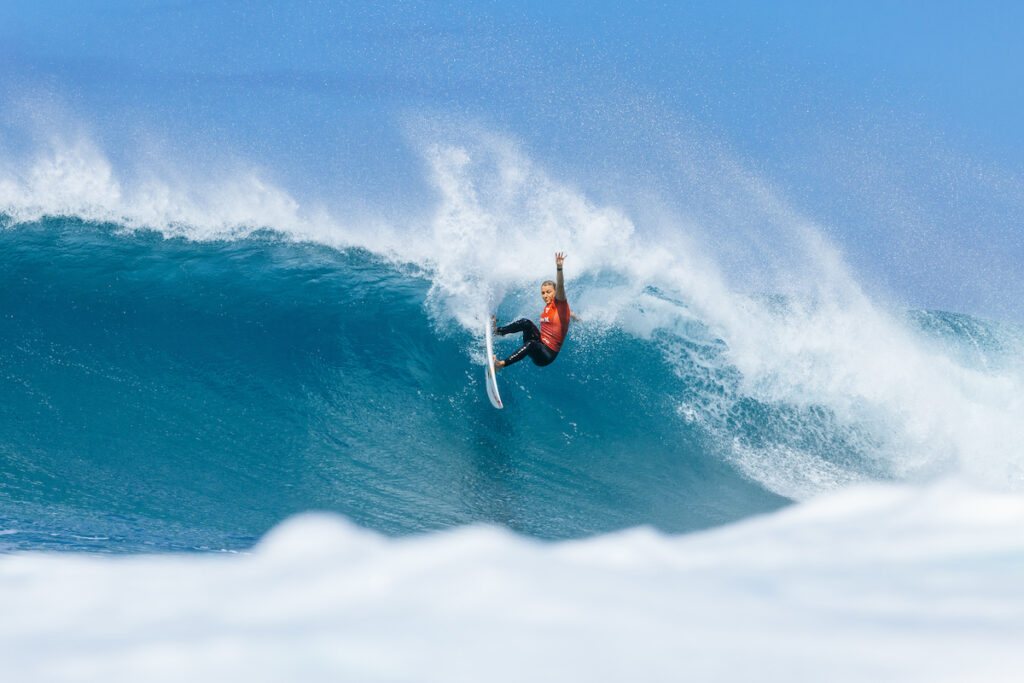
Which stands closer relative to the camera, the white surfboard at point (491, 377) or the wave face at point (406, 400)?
the wave face at point (406, 400)

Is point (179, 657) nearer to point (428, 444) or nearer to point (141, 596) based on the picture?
point (141, 596)

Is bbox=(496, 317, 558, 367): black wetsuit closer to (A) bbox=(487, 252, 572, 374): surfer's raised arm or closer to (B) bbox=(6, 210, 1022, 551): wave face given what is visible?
(A) bbox=(487, 252, 572, 374): surfer's raised arm

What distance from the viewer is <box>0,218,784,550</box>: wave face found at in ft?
17.8

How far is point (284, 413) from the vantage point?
6.87 m

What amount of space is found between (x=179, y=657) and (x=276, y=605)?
2.12 ft

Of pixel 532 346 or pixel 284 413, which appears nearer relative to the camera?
pixel 532 346

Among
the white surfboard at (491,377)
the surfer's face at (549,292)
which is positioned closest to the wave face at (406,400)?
the white surfboard at (491,377)

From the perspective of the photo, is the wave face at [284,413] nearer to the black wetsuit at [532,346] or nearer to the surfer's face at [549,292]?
the black wetsuit at [532,346]

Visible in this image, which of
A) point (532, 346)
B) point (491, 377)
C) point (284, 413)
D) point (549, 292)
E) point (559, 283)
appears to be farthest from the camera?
point (284, 413)

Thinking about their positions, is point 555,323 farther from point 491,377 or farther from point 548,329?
point 491,377

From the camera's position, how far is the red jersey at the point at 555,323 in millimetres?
6344

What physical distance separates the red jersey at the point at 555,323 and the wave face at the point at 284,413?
3.49 feet

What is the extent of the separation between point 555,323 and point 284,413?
8.91 feet

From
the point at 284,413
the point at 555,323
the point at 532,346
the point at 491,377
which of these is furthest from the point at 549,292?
the point at 284,413
